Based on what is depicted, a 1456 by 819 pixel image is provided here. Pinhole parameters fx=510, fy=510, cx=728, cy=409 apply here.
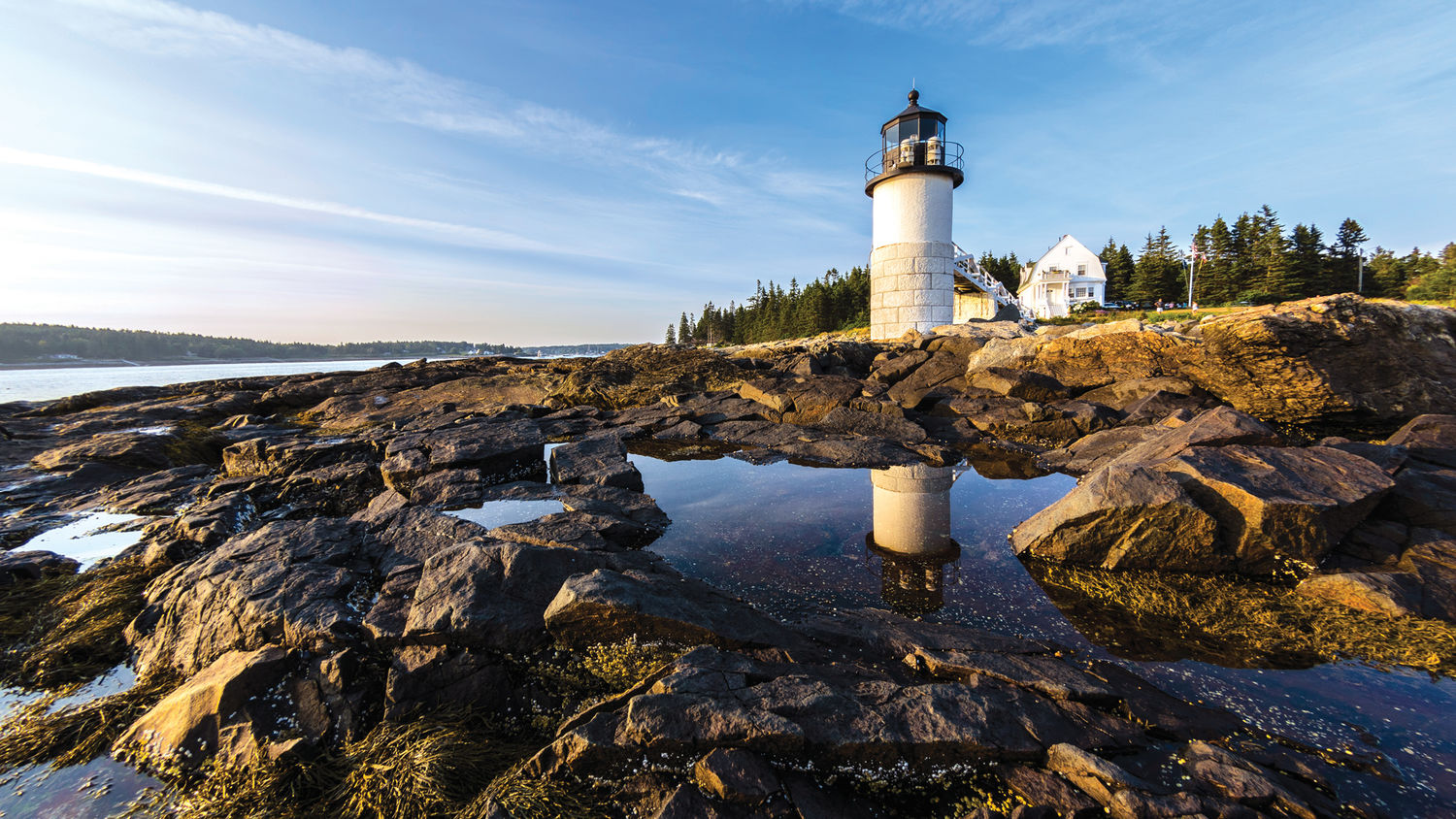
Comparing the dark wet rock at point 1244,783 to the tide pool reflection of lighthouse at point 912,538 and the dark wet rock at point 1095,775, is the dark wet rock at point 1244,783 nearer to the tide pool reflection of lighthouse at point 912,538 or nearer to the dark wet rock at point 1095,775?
the dark wet rock at point 1095,775

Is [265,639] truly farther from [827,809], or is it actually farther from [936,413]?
[936,413]

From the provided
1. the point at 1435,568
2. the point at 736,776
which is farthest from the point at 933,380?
the point at 736,776

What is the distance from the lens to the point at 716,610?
3.70 metres

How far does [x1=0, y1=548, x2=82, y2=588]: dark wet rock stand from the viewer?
15.7 ft

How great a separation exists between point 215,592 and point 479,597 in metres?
2.13

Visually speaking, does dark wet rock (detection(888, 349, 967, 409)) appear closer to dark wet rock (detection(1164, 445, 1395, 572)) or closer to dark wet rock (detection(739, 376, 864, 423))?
dark wet rock (detection(739, 376, 864, 423))

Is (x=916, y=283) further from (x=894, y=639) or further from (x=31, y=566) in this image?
(x=31, y=566)

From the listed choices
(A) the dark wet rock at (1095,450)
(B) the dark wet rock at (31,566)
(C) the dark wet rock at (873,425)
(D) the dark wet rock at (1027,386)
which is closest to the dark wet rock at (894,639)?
(A) the dark wet rock at (1095,450)

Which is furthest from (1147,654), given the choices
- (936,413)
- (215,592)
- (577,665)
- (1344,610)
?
(936,413)

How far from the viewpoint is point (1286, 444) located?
617 centimetres

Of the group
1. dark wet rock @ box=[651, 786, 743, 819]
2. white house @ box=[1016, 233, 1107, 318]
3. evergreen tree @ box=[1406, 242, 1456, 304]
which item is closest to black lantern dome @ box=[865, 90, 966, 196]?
dark wet rock @ box=[651, 786, 743, 819]

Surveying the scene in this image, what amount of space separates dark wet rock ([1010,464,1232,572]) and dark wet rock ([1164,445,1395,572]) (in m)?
0.22

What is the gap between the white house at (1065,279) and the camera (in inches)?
2218

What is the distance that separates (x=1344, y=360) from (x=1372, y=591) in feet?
25.9
